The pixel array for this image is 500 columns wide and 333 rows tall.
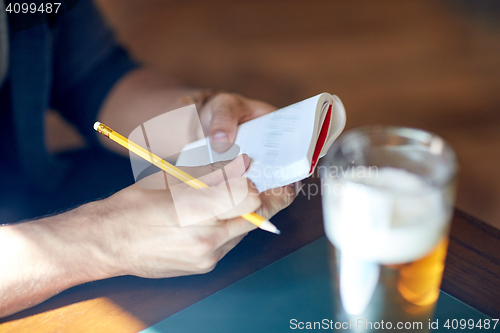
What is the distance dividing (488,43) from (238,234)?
2083 mm

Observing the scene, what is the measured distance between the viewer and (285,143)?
55 centimetres

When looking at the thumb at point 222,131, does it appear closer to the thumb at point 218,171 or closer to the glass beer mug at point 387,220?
the thumb at point 218,171

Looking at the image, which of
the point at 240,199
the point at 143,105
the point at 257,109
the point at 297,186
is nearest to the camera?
the point at 240,199

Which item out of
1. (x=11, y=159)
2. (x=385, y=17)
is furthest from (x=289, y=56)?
(x=11, y=159)

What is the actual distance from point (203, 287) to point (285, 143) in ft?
0.68

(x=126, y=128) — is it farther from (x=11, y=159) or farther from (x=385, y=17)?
(x=385, y=17)

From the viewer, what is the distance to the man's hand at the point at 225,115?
2.06 feet

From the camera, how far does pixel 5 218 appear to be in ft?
2.28

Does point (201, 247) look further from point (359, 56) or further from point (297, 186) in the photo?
point (359, 56)

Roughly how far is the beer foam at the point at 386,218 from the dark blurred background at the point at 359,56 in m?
1.05

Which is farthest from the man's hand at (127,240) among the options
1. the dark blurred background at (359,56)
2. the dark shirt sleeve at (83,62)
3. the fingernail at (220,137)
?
the dark blurred background at (359,56)

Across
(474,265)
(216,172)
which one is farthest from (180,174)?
(474,265)

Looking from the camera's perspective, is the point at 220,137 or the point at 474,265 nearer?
the point at 474,265

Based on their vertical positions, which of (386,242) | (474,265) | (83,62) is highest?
(83,62)
